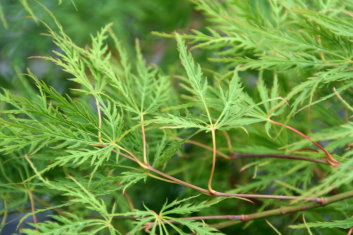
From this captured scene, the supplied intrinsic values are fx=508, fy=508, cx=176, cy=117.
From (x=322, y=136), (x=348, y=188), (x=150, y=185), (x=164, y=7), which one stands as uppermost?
(x=322, y=136)

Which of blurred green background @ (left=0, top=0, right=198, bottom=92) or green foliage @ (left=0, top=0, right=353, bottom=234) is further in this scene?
blurred green background @ (left=0, top=0, right=198, bottom=92)

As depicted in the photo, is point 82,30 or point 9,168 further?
point 82,30

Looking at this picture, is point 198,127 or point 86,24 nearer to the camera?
point 198,127

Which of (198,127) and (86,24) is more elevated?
(198,127)

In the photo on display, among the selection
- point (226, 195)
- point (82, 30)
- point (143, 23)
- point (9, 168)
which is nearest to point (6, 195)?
point (9, 168)

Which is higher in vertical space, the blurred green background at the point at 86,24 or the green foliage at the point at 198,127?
the green foliage at the point at 198,127

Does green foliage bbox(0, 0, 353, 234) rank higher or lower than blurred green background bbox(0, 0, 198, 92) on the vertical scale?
higher

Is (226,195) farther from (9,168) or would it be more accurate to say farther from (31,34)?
(31,34)

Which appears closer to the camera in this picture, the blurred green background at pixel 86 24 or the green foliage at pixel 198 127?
the green foliage at pixel 198 127
